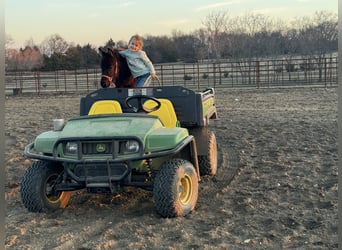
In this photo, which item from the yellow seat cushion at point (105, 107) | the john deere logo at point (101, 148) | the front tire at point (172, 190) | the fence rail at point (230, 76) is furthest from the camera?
the fence rail at point (230, 76)

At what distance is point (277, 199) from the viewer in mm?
4531

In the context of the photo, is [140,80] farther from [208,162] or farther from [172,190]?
[172,190]

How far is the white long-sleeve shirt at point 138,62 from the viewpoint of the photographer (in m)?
5.63

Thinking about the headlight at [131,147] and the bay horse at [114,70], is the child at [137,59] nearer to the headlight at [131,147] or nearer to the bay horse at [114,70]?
the bay horse at [114,70]

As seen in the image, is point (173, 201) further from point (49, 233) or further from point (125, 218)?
point (49, 233)

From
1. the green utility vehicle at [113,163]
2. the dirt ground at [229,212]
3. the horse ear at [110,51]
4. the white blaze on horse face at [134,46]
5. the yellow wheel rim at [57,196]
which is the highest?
the white blaze on horse face at [134,46]

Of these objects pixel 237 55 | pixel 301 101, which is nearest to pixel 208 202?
pixel 301 101

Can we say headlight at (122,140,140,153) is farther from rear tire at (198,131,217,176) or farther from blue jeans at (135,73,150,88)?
blue jeans at (135,73,150,88)

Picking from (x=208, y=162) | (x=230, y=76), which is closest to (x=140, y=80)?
(x=208, y=162)

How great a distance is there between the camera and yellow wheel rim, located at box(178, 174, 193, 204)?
4160mm

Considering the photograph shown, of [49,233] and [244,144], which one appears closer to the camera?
[49,233]

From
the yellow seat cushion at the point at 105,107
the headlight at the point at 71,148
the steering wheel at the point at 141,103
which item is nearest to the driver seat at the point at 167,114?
the steering wheel at the point at 141,103

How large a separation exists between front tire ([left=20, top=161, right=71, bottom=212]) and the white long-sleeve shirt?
69.8 inches

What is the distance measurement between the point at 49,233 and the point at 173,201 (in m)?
1.00
